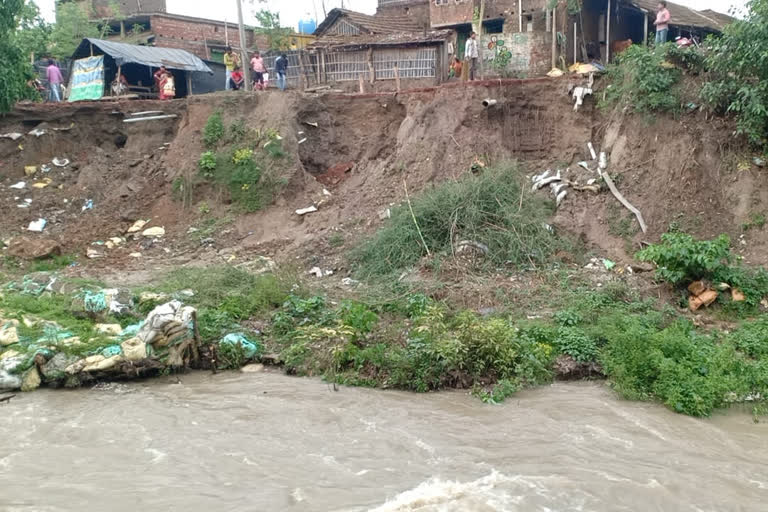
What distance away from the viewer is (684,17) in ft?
54.4

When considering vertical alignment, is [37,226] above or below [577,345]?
above

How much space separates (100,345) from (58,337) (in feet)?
1.68

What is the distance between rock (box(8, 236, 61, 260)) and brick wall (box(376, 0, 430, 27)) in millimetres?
13481

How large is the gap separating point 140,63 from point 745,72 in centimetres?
1372

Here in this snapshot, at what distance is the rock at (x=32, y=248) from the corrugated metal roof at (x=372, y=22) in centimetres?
1109

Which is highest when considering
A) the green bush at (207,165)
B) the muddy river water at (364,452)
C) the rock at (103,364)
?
the green bush at (207,165)

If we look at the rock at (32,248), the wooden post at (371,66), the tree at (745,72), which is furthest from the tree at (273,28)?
the tree at (745,72)

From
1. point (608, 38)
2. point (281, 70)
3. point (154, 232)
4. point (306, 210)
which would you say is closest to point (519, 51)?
point (608, 38)

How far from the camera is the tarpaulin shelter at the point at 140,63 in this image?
1653 cm

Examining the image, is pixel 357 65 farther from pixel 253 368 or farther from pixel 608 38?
pixel 253 368

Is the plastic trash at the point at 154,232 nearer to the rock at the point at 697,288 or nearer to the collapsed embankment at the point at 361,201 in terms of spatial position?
the collapsed embankment at the point at 361,201

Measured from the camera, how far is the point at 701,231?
9547 mm

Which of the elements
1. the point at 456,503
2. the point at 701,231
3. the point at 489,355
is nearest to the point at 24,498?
the point at 456,503

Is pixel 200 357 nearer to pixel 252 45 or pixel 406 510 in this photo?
pixel 406 510
